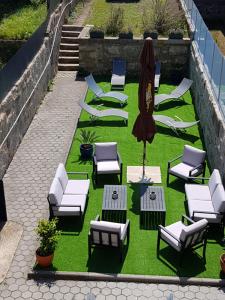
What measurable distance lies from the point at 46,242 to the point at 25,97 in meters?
7.91

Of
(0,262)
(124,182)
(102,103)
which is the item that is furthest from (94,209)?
(102,103)

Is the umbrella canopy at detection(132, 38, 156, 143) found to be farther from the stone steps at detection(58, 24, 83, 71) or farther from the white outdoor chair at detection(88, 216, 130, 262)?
the stone steps at detection(58, 24, 83, 71)

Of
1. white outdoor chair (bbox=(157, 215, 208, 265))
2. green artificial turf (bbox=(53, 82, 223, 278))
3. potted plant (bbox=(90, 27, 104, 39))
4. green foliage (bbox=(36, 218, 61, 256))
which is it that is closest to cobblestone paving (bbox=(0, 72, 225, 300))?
green artificial turf (bbox=(53, 82, 223, 278))

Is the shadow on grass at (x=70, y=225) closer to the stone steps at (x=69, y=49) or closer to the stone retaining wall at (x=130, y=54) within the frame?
the stone retaining wall at (x=130, y=54)

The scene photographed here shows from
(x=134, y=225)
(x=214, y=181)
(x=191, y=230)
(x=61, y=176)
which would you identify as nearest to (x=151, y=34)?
(x=214, y=181)

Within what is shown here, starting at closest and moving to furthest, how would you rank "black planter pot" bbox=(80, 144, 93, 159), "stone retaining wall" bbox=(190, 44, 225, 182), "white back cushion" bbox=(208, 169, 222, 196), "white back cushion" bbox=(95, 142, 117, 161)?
"white back cushion" bbox=(208, 169, 222, 196) < "stone retaining wall" bbox=(190, 44, 225, 182) < "white back cushion" bbox=(95, 142, 117, 161) < "black planter pot" bbox=(80, 144, 93, 159)

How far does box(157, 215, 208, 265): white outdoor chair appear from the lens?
32.1ft

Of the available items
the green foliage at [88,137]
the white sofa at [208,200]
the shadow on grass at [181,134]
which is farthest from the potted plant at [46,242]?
the shadow on grass at [181,134]

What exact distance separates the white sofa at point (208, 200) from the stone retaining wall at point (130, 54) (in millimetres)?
10499

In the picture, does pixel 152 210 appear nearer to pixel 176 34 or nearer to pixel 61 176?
pixel 61 176

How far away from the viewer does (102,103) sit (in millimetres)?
18922

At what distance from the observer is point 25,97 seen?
650 inches

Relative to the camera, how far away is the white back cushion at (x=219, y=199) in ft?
35.6

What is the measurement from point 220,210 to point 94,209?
10.8ft
